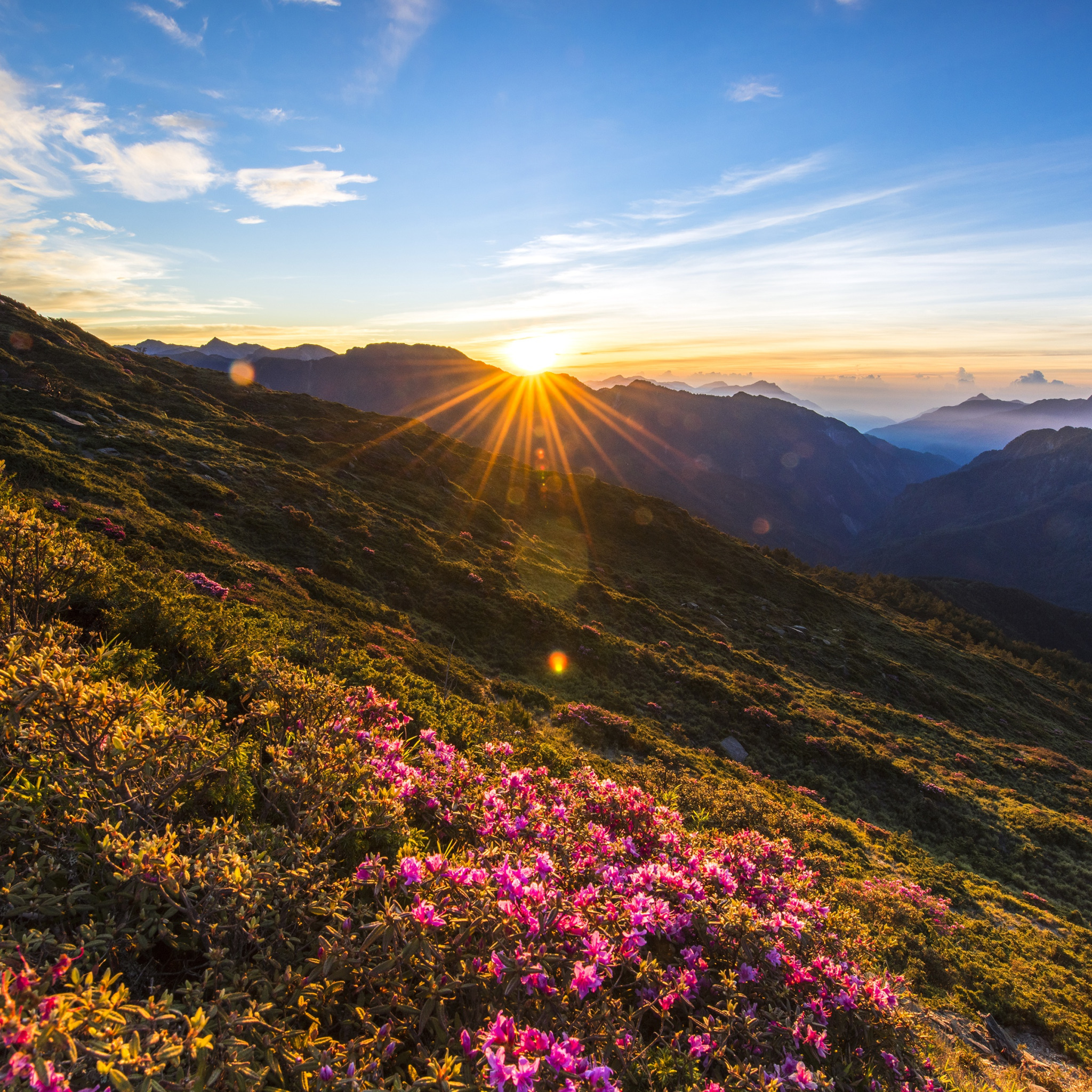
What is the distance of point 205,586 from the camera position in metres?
12.5

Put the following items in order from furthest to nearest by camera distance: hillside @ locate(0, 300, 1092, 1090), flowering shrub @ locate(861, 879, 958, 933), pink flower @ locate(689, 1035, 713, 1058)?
1. flowering shrub @ locate(861, 879, 958, 933)
2. pink flower @ locate(689, 1035, 713, 1058)
3. hillside @ locate(0, 300, 1092, 1090)

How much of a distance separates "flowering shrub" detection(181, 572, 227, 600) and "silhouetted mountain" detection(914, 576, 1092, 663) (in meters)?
136

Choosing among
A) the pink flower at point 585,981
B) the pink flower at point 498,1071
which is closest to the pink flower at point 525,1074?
the pink flower at point 498,1071

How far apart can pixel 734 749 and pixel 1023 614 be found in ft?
507

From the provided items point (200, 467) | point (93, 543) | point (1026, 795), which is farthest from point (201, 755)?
point (1026, 795)

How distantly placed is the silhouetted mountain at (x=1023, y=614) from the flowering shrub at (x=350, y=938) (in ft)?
449

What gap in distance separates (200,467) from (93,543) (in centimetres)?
1505

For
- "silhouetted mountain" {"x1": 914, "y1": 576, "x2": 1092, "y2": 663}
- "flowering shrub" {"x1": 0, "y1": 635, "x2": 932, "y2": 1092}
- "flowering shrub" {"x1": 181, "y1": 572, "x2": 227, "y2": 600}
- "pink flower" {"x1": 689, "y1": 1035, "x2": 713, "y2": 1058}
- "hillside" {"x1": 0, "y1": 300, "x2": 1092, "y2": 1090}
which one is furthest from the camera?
"silhouetted mountain" {"x1": 914, "y1": 576, "x2": 1092, "y2": 663}

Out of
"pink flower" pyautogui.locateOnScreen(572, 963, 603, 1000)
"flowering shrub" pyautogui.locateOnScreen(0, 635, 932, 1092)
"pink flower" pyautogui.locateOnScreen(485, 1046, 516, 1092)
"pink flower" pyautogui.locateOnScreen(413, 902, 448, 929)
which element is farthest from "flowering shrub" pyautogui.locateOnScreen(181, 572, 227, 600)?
"pink flower" pyautogui.locateOnScreen(485, 1046, 516, 1092)

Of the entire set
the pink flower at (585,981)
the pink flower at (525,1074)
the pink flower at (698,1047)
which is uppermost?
the pink flower at (525,1074)

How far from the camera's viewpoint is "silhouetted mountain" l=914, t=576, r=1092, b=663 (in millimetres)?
119375

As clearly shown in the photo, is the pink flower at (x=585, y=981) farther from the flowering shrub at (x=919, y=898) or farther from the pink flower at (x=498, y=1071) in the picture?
the flowering shrub at (x=919, y=898)

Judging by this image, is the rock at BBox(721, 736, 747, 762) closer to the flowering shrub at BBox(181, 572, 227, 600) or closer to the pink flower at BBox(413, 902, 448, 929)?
the flowering shrub at BBox(181, 572, 227, 600)

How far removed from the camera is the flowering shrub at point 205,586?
12.3 metres
